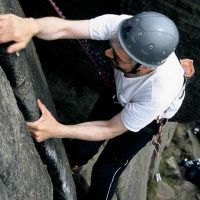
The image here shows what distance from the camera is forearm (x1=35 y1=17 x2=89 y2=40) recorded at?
413cm

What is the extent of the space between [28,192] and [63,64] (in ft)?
12.1

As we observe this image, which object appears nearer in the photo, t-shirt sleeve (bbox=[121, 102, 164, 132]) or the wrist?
the wrist

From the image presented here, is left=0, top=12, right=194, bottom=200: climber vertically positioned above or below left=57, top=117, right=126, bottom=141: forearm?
above

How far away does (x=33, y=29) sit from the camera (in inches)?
153

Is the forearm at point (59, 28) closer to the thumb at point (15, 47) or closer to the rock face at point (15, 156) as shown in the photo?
the thumb at point (15, 47)

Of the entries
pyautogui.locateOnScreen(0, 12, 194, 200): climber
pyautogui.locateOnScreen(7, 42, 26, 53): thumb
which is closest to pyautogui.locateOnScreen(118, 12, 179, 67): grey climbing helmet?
pyautogui.locateOnScreen(0, 12, 194, 200): climber

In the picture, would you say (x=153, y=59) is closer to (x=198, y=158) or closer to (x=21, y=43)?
(x=21, y=43)

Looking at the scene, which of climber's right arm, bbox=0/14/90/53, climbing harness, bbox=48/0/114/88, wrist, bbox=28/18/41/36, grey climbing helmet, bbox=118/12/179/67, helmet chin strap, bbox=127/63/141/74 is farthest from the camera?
climbing harness, bbox=48/0/114/88

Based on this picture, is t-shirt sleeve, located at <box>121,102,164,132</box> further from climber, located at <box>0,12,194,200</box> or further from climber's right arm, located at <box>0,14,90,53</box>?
climber's right arm, located at <box>0,14,90,53</box>

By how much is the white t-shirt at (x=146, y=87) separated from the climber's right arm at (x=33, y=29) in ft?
0.46

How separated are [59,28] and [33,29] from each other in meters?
0.43

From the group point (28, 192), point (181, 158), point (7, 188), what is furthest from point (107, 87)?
point (181, 158)

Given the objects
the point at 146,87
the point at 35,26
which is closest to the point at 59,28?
the point at 35,26

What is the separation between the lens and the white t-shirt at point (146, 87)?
4.25 metres
